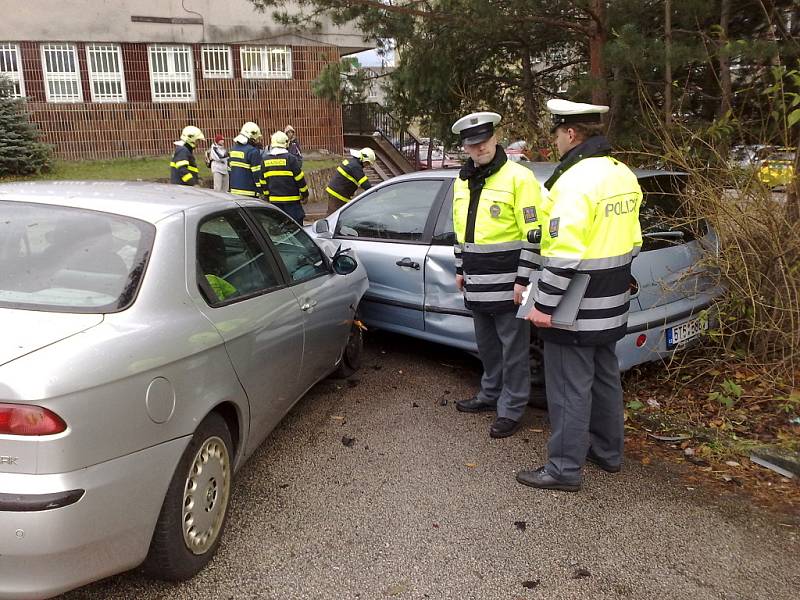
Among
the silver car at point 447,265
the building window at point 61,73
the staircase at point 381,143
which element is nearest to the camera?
the silver car at point 447,265

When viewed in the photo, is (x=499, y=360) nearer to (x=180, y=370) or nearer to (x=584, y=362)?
(x=584, y=362)

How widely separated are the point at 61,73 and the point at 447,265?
16269mm

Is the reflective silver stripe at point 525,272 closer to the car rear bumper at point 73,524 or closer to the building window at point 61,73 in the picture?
the car rear bumper at point 73,524

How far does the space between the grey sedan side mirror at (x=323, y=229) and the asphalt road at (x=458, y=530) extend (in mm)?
1952

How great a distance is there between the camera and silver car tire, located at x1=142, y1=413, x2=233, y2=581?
7.88ft

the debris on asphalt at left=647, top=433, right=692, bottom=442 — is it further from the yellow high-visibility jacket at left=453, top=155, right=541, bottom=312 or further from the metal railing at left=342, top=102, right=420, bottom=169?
the metal railing at left=342, top=102, right=420, bottom=169

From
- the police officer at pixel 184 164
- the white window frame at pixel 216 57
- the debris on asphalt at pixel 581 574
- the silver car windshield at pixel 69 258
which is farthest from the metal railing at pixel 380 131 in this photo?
the debris on asphalt at pixel 581 574

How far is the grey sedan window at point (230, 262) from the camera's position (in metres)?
2.88

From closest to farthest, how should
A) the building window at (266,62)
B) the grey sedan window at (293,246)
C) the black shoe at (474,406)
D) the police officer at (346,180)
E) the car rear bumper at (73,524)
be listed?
the car rear bumper at (73,524) < the grey sedan window at (293,246) < the black shoe at (474,406) < the police officer at (346,180) < the building window at (266,62)

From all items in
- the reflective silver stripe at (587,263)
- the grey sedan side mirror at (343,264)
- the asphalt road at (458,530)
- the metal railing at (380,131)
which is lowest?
the asphalt road at (458,530)

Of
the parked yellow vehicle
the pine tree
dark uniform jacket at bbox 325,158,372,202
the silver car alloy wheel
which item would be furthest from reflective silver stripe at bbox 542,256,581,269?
the pine tree

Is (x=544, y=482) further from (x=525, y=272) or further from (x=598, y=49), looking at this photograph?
(x=598, y=49)

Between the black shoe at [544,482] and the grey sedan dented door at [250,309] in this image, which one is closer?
the grey sedan dented door at [250,309]

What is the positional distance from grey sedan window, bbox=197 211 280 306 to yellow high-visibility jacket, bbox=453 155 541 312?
1.15 meters
